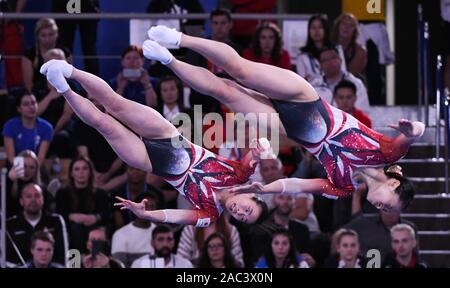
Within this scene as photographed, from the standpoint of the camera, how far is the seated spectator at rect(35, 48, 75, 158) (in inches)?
491

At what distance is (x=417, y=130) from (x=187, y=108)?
3074 mm

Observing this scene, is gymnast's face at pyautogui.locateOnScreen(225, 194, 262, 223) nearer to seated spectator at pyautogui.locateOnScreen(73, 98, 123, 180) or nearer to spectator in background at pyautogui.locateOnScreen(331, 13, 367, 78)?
seated spectator at pyautogui.locateOnScreen(73, 98, 123, 180)

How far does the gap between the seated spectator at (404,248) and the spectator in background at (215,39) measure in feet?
5.29

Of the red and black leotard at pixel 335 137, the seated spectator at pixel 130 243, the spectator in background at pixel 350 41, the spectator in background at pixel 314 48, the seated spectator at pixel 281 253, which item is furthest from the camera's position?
the spectator in background at pixel 350 41

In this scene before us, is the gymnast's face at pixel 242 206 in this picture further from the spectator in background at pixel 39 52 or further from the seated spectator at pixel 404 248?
the spectator in background at pixel 39 52

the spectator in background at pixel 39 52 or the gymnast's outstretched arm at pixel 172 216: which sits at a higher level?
the spectator in background at pixel 39 52

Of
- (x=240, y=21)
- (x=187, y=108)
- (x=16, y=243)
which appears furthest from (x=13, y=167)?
(x=240, y=21)

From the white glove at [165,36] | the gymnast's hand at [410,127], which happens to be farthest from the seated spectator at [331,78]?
the white glove at [165,36]

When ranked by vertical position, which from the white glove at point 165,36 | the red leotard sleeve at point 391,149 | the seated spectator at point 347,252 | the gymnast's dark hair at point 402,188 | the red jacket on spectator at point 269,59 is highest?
the white glove at point 165,36

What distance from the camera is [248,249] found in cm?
1216

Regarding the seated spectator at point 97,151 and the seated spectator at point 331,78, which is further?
the seated spectator at point 97,151

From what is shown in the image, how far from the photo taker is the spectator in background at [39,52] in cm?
1235
